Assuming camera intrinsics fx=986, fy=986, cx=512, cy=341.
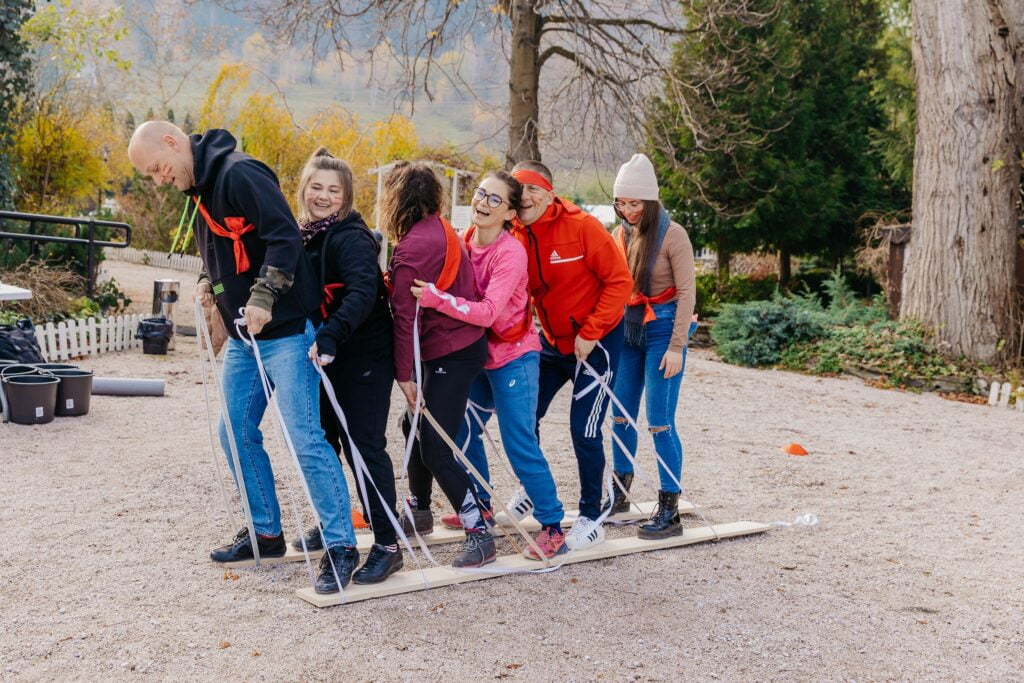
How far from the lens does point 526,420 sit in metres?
4.26

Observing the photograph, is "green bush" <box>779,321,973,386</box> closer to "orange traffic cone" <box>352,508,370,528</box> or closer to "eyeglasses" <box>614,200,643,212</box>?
"eyeglasses" <box>614,200,643,212</box>

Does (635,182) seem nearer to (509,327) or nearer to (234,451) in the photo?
(509,327)

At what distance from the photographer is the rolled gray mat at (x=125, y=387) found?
8.03 meters

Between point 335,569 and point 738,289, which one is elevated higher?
point 738,289

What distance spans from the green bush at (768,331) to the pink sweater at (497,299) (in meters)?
9.03

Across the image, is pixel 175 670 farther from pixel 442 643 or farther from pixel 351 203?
pixel 351 203

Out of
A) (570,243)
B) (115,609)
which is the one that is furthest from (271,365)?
(570,243)

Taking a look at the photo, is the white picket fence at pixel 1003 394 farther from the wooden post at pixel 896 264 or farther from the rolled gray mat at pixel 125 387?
the rolled gray mat at pixel 125 387

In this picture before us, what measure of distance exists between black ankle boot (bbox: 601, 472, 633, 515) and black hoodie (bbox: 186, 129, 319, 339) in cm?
210

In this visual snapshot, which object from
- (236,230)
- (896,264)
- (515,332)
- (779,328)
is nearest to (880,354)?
(779,328)

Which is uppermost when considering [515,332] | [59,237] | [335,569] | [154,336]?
[59,237]

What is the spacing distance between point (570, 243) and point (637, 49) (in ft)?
31.6

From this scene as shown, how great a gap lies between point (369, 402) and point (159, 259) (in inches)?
894

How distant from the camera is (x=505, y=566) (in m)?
4.30
